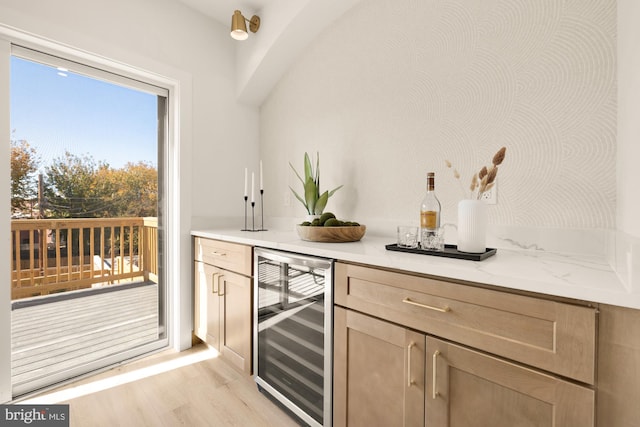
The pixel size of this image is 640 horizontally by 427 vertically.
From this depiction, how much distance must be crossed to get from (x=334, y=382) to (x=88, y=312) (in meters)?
1.72

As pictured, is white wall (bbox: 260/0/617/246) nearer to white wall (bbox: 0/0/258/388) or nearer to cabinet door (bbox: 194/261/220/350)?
white wall (bbox: 0/0/258/388)

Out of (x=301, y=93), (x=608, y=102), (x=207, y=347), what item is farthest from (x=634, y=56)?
(x=207, y=347)

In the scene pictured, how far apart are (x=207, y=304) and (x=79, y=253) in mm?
853

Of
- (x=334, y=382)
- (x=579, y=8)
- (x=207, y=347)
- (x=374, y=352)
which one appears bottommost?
(x=207, y=347)

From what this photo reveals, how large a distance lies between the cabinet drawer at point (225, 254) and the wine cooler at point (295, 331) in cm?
9

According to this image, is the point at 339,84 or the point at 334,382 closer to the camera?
the point at 334,382

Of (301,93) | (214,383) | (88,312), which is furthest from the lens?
(301,93)

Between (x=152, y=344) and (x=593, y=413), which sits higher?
(x=593, y=413)

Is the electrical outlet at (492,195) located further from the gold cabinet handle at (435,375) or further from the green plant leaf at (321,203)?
the green plant leaf at (321,203)

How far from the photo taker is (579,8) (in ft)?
3.74

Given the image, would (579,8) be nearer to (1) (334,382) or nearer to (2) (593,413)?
(2) (593,413)

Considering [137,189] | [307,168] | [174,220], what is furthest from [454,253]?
[137,189]

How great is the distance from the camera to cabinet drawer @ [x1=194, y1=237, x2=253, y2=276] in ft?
5.53

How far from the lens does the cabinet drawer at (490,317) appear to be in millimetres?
678
